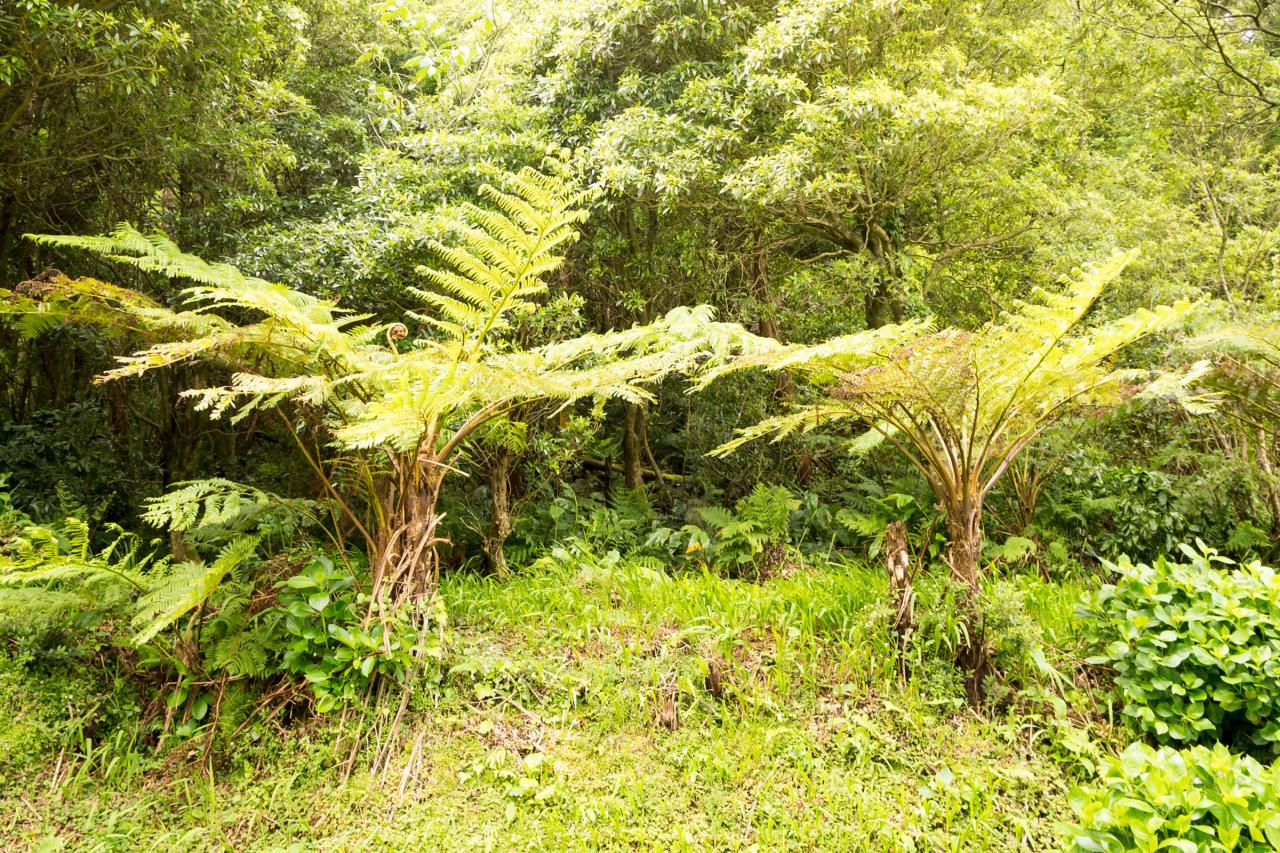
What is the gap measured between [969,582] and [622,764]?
1.66m

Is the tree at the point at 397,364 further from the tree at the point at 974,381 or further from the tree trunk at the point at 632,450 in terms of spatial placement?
the tree trunk at the point at 632,450

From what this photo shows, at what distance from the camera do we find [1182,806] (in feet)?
6.12

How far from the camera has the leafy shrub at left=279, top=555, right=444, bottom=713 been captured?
2650mm

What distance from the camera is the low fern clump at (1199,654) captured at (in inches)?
94.2

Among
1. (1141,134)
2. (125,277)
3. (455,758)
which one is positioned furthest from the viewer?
(1141,134)

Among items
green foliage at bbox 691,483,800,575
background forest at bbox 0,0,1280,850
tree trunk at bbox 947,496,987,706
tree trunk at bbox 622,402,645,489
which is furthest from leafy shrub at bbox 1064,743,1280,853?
tree trunk at bbox 622,402,645,489

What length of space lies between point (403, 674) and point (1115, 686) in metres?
2.91

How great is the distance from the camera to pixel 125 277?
5.45 m

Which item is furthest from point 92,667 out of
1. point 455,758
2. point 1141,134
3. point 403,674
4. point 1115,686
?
point 1141,134

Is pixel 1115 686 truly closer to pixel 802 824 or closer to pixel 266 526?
pixel 802 824

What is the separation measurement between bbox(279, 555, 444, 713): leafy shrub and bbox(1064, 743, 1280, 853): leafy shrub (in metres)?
2.34

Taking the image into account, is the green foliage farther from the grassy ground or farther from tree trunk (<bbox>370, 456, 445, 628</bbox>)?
tree trunk (<bbox>370, 456, 445, 628</bbox>)

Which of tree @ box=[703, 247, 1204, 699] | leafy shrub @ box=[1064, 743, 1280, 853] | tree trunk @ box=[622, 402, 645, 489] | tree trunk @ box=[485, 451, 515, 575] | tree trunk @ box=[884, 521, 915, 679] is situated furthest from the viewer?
tree trunk @ box=[622, 402, 645, 489]

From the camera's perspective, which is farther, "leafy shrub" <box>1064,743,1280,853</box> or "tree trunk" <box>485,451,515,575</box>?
"tree trunk" <box>485,451,515,575</box>
